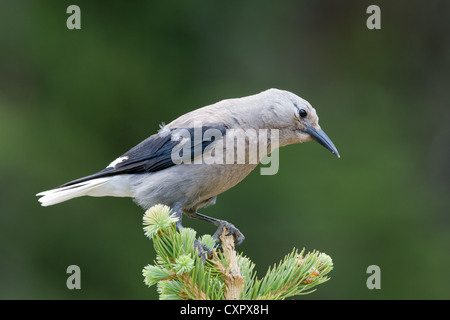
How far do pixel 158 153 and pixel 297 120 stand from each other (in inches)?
34.2

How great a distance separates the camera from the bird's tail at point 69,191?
3.59 m

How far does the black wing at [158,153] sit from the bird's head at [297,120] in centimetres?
36

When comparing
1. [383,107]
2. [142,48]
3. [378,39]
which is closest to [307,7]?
[378,39]

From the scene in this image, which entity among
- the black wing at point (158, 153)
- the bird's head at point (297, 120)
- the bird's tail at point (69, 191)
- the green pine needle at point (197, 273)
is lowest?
the green pine needle at point (197, 273)

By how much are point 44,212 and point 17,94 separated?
1.31 meters

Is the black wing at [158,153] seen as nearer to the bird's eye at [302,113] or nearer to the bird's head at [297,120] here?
the bird's head at [297,120]

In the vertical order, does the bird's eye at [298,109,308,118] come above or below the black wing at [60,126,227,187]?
above

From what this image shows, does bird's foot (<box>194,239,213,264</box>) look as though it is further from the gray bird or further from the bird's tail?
the bird's tail

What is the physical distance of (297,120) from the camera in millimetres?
3623

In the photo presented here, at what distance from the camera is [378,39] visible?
6.73 meters

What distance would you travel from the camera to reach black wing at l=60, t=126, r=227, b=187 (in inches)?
139

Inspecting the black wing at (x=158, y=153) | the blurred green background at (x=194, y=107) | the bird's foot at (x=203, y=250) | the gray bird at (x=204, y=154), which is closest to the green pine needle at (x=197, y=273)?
the bird's foot at (x=203, y=250)

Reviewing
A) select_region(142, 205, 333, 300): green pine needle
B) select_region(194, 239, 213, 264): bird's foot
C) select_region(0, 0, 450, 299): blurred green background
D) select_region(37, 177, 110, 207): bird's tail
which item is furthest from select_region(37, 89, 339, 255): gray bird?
select_region(0, 0, 450, 299): blurred green background

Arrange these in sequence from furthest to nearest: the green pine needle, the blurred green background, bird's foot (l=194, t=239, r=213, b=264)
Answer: the blurred green background, bird's foot (l=194, t=239, r=213, b=264), the green pine needle
